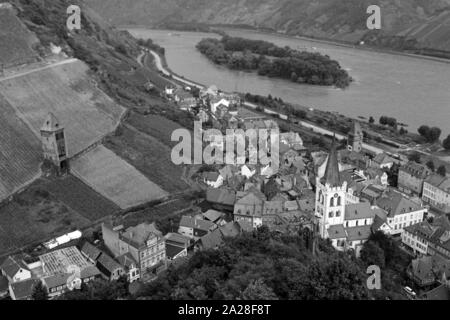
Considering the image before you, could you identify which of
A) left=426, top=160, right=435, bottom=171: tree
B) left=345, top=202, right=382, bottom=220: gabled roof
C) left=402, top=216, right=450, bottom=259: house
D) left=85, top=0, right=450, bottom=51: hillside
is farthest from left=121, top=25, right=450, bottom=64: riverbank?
left=345, top=202, right=382, bottom=220: gabled roof

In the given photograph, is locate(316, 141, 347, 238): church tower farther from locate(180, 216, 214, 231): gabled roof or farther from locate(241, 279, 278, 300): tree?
locate(241, 279, 278, 300): tree

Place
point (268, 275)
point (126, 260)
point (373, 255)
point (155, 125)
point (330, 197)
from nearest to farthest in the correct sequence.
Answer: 1. point (268, 275)
2. point (126, 260)
3. point (373, 255)
4. point (330, 197)
5. point (155, 125)

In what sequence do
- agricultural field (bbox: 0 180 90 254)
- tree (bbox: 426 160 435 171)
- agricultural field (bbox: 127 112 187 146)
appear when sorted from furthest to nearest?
1. agricultural field (bbox: 127 112 187 146)
2. tree (bbox: 426 160 435 171)
3. agricultural field (bbox: 0 180 90 254)

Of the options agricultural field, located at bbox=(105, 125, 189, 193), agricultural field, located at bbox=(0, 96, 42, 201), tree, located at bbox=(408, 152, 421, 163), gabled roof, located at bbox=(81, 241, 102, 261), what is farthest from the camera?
tree, located at bbox=(408, 152, 421, 163)

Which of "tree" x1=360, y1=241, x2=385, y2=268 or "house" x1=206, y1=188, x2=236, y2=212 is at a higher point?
"house" x1=206, y1=188, x2=236, y2=212

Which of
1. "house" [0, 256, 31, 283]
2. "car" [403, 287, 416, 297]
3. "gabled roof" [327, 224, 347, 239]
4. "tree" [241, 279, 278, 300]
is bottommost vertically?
"car" [403, 287, 416, 297]

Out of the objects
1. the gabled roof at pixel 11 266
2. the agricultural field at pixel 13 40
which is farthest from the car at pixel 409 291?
the agricultural field at pixel 13 40

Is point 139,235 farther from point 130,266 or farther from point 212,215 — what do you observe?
point 212,215

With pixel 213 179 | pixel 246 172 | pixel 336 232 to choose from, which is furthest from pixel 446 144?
pixel 336 232
